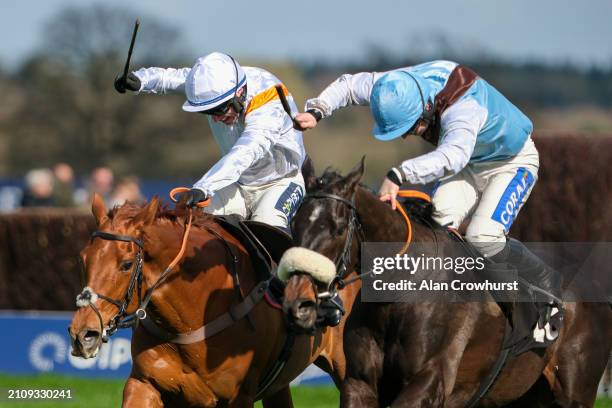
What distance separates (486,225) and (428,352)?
2.95ft

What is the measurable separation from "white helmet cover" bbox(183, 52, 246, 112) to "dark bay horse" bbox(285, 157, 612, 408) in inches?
50.6

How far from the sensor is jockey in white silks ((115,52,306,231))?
605 cm

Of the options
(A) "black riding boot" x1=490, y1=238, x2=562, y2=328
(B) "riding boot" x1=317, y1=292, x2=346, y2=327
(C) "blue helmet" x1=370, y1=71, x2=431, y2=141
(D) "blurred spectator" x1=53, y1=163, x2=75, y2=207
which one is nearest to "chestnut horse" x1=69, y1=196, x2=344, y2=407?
(B) "riding boot" x1=317, y1=292, x2=346, y2=327

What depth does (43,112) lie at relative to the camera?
3588 cm

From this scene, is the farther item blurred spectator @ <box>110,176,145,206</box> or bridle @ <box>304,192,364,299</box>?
blurred spectator @ <box>110,176,145,206</box>

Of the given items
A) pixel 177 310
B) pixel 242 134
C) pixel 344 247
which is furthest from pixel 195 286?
pixel 344 247

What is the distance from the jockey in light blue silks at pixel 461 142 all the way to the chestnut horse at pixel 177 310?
92cm

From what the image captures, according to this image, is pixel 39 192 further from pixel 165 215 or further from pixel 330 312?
pixel 330 312

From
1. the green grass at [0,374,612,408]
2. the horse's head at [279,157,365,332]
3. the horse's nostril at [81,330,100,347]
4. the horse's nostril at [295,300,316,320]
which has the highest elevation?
the horse's head at [279,157,365,332]

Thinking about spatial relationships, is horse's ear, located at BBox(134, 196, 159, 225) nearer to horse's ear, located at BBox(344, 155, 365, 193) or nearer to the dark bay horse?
the dark bay horse

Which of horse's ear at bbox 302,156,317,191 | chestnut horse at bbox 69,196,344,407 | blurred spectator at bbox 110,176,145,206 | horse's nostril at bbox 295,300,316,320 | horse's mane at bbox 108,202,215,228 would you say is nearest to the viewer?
horse's nostril at bbox 295,300,316,320

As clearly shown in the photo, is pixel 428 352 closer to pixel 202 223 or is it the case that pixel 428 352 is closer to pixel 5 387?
pixel 202 223

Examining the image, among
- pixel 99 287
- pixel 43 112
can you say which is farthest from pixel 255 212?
pixel 43 112

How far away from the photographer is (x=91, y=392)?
9.84 metres
